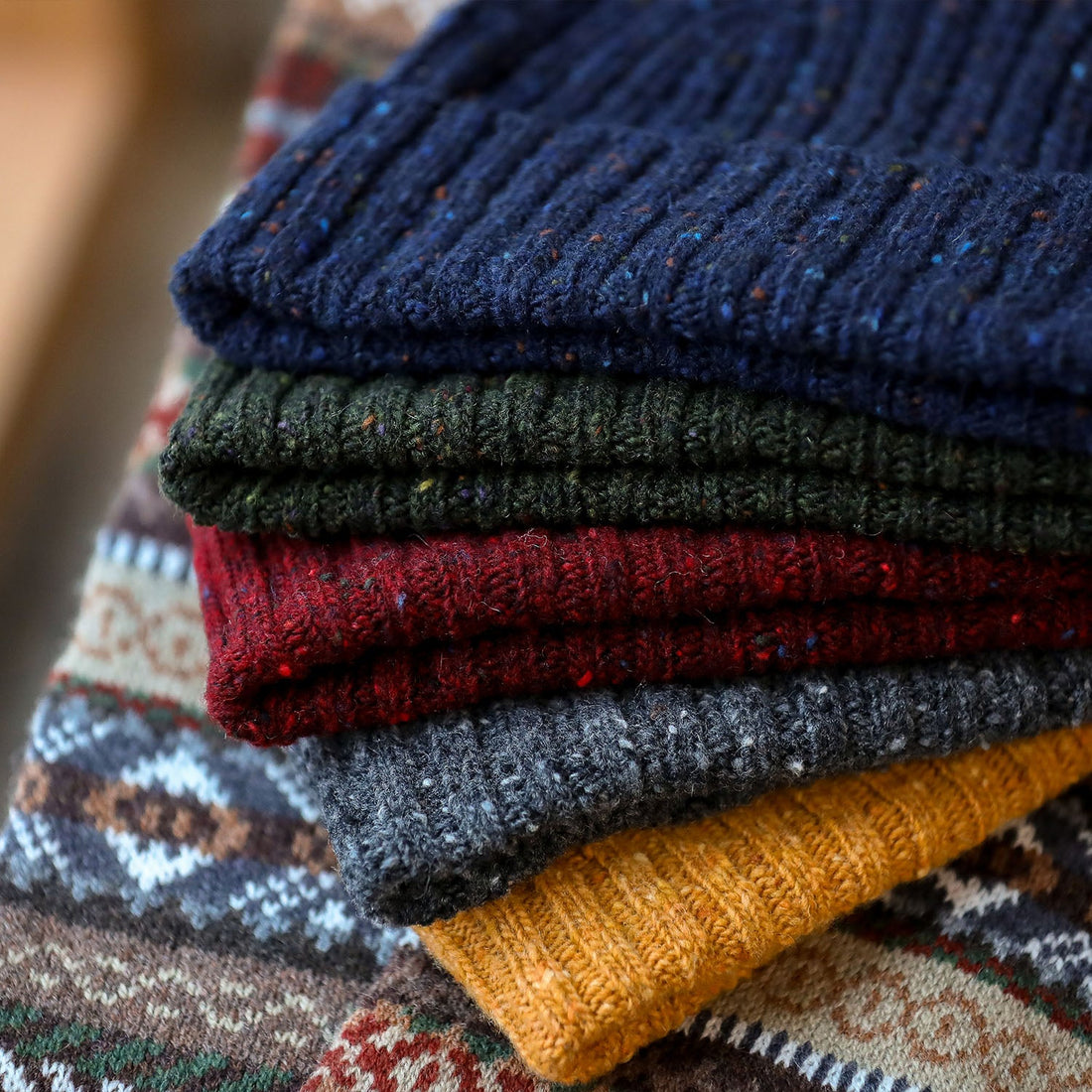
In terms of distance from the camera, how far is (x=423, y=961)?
2.24 feet

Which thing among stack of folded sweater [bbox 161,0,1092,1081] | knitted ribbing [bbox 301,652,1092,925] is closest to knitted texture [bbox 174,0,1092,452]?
stack of folded sweater [bbox 161,0,1092,1081]

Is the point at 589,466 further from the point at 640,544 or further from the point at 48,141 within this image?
the point at 48,141

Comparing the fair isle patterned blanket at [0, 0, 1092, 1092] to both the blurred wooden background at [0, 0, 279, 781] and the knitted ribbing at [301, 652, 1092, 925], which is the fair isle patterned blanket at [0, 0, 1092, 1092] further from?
the blurred wooden background at [0, 0, 279, 781]

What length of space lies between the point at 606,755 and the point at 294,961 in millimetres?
283

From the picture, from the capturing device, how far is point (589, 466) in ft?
1.97

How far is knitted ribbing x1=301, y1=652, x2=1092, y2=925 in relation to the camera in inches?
22.3

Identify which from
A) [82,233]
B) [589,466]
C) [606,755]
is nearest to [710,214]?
[589,466]

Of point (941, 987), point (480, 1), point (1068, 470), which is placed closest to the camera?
point (1068, 470)

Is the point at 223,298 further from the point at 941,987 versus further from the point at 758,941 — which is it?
the point at 941,987

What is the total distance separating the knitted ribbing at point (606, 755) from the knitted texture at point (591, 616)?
15mm

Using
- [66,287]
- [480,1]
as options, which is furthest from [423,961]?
[66,287]

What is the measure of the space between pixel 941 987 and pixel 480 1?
2.49ft

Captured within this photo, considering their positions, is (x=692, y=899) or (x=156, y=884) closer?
(x=692, y=899)

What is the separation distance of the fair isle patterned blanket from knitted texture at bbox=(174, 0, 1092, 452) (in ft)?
1.02
